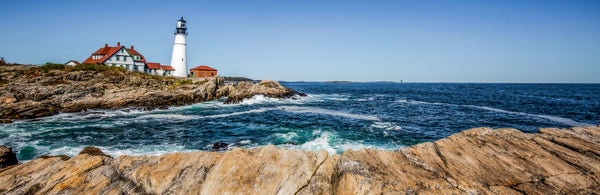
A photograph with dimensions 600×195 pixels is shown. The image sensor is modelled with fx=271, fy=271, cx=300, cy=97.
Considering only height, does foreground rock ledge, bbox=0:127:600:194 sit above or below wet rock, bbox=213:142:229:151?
above

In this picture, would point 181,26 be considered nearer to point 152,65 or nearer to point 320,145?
point 152,65

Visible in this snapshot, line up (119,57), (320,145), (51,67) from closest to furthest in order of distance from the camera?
(320,145) → (51,67) → (119,57)

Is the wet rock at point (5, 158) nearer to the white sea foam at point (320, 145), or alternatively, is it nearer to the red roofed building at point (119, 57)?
the white sea foam at point (320, 145)

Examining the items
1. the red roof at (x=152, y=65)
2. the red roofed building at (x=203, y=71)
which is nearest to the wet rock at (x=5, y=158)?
the red roof at (x=152, y=65)

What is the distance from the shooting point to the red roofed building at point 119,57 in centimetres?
4959

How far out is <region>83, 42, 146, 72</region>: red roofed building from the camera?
49594 millimetres

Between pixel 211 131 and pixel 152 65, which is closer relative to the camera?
pixel 211 131

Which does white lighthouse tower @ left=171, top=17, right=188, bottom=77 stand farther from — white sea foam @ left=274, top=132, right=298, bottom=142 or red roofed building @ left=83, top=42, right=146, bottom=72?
white sea foam @ left=274, top=132, right=298, bottom=142

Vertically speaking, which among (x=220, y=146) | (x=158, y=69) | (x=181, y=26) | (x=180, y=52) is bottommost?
(x=220, y=146)

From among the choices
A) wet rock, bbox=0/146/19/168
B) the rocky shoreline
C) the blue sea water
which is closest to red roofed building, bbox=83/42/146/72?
the rocky shoreline

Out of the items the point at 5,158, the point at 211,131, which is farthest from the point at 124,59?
the point at 5,158

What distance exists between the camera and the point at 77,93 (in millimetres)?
28516

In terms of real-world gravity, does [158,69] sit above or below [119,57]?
below

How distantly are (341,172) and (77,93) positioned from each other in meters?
32.9
